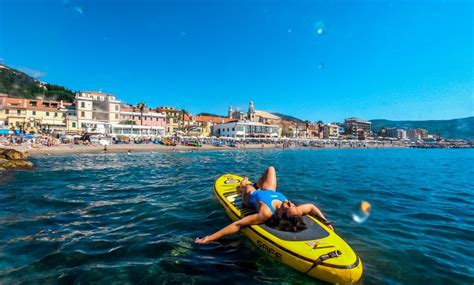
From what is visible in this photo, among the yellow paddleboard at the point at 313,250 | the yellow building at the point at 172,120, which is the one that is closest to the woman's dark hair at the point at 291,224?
the yellow paddleboard at the point at 313,250

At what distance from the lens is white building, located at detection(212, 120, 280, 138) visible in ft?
294

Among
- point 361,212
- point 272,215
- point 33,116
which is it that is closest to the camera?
point 272,215

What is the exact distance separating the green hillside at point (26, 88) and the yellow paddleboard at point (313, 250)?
406 feet

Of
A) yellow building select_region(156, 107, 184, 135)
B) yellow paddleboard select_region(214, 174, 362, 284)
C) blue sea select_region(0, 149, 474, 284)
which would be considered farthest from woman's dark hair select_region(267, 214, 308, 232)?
yellow building select_region(156, 107, 184, 135)

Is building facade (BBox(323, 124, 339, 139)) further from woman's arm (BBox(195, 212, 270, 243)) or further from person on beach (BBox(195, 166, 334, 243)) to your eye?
woman's arm (BBox(195, 212, 270, 243))

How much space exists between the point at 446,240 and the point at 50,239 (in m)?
10.6

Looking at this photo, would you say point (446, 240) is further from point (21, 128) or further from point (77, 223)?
point (21, 128)

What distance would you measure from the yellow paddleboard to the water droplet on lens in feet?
12.1

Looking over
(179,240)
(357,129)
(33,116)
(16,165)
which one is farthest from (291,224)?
(357,129)

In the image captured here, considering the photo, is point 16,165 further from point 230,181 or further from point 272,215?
point 272,215

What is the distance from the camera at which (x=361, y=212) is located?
32.8 ft

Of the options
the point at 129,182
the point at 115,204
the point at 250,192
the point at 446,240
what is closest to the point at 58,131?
the point at 129,182

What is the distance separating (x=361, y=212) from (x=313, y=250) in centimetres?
618

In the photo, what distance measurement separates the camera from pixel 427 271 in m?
5.34
